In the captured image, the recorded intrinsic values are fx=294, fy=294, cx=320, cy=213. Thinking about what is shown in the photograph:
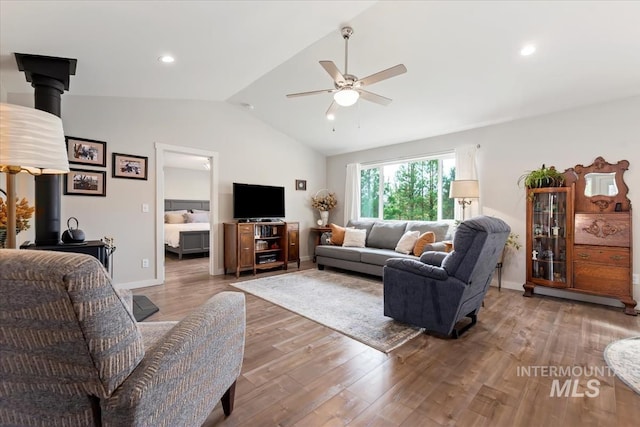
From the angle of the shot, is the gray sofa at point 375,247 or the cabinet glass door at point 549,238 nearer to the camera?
the cabinet glass door at point 549,238

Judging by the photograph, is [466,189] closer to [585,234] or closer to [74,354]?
[585,234]

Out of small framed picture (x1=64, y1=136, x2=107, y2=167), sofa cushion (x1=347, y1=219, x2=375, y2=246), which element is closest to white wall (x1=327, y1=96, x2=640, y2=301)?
sofa cushion (x1=347, y1=219, x2=375, y2=246)

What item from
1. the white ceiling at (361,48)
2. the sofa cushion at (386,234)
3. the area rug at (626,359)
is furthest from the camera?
the sofa cushion at (386,234)

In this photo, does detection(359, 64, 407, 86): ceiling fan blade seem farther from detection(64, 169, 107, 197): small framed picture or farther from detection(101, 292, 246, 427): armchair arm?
detection(64, 169, 107, 197): small framed picture

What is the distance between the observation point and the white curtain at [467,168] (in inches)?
179

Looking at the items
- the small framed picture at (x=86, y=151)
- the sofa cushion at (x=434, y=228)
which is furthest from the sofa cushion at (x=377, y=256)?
the small framed picture at (x=86, y=151)

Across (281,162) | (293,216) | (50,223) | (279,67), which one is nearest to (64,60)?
(50,223)

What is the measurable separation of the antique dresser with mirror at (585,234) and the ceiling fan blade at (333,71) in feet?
9.65

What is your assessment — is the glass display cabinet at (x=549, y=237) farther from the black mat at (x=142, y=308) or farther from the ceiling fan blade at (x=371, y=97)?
the black mat at (x=142, y=308)

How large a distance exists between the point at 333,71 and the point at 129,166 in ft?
10.8

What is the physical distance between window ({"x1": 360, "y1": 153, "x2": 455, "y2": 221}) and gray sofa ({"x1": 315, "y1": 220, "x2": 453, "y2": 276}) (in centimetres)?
39

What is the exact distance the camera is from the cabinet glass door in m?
3.65

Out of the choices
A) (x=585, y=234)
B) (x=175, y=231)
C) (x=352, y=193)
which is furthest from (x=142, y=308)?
(x=585, y=234)

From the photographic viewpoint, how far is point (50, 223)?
3.01m
